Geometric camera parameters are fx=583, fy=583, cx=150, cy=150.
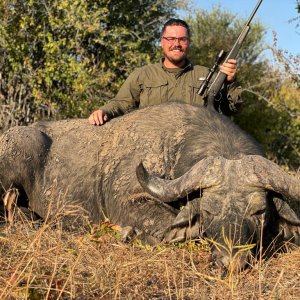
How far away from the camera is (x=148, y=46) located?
12242 millimetres

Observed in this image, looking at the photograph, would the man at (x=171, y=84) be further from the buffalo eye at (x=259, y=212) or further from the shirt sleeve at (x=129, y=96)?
the buffalo eye at (x=259, y=212)

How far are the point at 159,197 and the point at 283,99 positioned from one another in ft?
42.5

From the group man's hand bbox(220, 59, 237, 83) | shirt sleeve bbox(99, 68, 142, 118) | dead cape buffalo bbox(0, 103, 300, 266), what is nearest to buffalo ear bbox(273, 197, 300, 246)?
dead cape buffalo bbox(0, 103, 300, 266)

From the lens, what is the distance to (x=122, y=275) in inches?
131

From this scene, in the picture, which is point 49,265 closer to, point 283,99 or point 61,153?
point 61,153

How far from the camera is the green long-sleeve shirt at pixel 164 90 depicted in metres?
6.60

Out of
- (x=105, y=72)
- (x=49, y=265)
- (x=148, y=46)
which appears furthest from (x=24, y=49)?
(x=49, y=265)

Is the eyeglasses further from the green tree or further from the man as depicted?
the green tree

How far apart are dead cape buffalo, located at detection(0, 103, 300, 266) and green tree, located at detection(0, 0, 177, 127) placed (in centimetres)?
423

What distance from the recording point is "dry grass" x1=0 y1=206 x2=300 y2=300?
289cm

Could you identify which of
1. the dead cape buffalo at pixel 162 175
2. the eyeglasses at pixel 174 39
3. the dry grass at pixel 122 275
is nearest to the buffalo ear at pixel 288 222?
the dead cape buffalo at pixel 162 175

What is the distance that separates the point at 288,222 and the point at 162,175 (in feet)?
3.96

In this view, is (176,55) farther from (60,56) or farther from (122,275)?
(60,56)

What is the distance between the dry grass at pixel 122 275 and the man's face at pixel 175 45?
3063 mm
